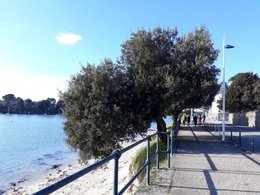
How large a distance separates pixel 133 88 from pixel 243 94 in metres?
51.1

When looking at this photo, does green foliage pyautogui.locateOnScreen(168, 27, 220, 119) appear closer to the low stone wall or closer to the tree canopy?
the tree canopy

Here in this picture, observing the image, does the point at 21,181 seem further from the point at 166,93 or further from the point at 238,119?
the point at 238,119

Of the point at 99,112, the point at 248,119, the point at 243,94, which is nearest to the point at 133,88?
the point at 99,112

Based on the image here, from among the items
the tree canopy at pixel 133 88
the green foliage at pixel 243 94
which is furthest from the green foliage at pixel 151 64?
the green foliage at pixel 243 94

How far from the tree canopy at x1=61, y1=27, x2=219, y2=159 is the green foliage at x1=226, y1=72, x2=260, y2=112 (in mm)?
46584

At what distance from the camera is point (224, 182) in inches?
384

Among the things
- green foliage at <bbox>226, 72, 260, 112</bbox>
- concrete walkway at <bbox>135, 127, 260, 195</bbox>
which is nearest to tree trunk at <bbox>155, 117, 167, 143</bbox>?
concrete walkway at <bbox>135, 127, 260, 195</bbox>

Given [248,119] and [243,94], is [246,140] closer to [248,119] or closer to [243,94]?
[248,119]

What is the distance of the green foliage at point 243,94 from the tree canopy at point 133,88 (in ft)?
153

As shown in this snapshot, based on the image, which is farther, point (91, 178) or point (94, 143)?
point (91, 178)

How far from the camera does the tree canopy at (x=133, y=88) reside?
73.2ft

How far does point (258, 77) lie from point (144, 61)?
179ft

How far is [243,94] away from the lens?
233 ft

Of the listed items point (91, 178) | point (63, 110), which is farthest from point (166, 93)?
point (91, 178)
